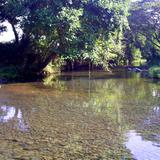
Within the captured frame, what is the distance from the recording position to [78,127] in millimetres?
11852

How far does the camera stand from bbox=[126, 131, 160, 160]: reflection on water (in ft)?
28.7

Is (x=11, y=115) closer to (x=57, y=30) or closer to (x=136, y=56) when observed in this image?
(x=57, y=30)

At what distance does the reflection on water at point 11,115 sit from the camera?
474 inches

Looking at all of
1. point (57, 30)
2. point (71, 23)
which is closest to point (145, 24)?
point (57, 30)

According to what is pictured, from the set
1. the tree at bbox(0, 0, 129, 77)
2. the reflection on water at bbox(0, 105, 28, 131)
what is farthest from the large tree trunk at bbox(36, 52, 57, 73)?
the reflection on water at bbox(0, 105, 28, 131)

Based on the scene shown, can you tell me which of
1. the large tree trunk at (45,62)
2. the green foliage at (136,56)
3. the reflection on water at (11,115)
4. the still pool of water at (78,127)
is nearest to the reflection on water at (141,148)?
the still pool of water at (78,127)

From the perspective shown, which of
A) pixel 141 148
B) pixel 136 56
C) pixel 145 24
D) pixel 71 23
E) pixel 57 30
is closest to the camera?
pixel 141 148

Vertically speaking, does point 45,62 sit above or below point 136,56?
below

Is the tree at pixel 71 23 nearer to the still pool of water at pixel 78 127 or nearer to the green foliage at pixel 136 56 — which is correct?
the still pool of water at pixel 78 127

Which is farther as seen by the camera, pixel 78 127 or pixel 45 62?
pixel 45 62

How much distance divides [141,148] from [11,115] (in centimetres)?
635

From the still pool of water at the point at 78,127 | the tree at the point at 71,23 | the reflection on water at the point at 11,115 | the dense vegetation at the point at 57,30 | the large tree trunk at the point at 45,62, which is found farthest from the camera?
the large tree trunk at the point at 45,62

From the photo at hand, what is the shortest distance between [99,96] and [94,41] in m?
8.00

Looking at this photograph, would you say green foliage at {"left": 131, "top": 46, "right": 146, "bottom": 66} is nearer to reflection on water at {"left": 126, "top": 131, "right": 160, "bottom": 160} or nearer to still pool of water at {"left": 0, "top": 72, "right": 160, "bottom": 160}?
still pool of water at {"left": 0, "top": 72, "right": 160, "bottom": 160}
